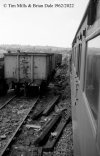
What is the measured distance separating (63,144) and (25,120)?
2561mm

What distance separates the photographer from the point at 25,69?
1244 centimetres

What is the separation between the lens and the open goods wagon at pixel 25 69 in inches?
482

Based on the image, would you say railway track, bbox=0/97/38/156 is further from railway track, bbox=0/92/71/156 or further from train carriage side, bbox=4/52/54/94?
train carriage side, bbox=4/52/54/94

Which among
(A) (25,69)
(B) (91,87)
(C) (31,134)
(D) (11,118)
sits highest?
(A) (25,69)

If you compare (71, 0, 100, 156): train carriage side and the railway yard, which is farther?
the railway yard

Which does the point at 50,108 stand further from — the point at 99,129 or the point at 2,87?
the point at 99,129

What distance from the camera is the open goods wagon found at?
40.2ft

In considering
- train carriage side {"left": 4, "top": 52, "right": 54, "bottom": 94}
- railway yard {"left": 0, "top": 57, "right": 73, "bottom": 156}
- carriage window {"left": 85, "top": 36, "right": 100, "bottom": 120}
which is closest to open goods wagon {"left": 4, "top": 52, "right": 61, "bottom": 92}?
train carriage side {"left": 4, "top": 52, "right": 54, "bottom": 94}

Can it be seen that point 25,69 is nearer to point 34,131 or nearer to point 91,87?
point 34,131

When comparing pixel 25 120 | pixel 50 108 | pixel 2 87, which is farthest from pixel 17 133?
pixel 2 87


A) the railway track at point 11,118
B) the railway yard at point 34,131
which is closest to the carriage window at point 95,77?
the railway yard at point 34,131

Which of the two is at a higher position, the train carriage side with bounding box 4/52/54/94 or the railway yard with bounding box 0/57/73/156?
the train carriage side with bounding box 4/52/54/94

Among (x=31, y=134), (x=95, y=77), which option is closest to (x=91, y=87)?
(x=95, y=77)

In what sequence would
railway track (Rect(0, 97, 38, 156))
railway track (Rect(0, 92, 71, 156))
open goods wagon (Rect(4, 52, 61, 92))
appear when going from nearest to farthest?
railway track (Rect(0, 92, 71, 156))
railway track (Rect(0, 97, 38, 156))
open goods wagon (Rect(4, 52, 61, 92))
